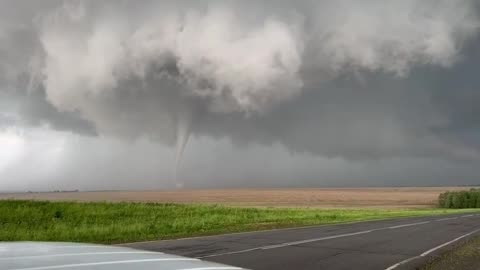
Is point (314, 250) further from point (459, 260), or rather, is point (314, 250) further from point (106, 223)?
point (106, 223)

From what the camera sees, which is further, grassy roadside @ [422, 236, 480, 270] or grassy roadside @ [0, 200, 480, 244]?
grassy roadside @ [0, 200, 480, 244]

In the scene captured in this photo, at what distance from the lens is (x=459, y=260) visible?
1324 cm

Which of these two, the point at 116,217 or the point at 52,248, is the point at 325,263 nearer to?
the point at 52,248

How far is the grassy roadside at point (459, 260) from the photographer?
1207 centimetres

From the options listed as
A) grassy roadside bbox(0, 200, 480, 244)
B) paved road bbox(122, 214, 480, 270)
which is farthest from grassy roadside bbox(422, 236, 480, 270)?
grassy roadside bbox(0, 200, 480, 244)

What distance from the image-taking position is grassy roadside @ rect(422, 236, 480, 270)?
12.1 m

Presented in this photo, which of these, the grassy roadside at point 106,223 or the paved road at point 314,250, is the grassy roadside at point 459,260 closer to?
the paved road at point 314,250

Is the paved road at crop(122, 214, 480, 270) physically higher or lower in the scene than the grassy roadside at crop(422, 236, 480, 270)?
higher

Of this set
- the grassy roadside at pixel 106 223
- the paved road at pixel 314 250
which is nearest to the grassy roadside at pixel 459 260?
the paved road at pixel 314 250

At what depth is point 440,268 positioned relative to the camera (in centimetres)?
1180

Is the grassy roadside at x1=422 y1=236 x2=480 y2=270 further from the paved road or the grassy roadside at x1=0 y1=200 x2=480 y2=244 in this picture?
the grassy roadside at x1=0 y1=200 x2=480 y2=244

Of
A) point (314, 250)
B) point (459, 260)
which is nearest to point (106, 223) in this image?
point (314, 250)

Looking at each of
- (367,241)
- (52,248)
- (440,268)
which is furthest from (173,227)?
(52,248)

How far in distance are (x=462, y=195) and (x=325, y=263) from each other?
82088 mm
